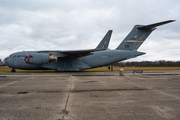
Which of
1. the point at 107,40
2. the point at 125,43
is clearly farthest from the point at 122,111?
the point at 125,43

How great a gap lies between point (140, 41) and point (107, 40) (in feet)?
21.0

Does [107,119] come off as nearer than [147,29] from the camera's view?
Yes

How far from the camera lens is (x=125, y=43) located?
17.7 metres

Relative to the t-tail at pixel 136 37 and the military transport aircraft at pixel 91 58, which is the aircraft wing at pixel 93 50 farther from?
the t-tail at pixel 136 37

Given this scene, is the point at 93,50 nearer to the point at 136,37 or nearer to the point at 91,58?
the point at 91,58

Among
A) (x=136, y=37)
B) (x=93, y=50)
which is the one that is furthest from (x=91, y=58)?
(x=136, y=37)

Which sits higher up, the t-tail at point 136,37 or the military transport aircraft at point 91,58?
the t-tail at point 136,37

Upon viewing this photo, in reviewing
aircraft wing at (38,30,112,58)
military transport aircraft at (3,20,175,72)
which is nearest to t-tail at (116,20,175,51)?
military transport aircraft at (3,20,175,72)

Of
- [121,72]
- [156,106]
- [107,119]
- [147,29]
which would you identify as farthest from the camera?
[147,29]

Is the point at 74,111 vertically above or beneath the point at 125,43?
beneath

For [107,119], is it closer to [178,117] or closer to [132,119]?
[132,119]

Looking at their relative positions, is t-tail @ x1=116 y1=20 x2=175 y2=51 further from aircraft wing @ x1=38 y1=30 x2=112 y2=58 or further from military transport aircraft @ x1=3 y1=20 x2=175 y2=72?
aircraft wing @ x1=38 y1=30 x2=112 y2=58

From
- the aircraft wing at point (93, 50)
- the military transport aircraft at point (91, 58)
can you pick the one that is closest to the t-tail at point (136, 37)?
the military transport aircraft at point (91, 58)

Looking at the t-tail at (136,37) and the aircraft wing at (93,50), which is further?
the t-tail at (136,37)
